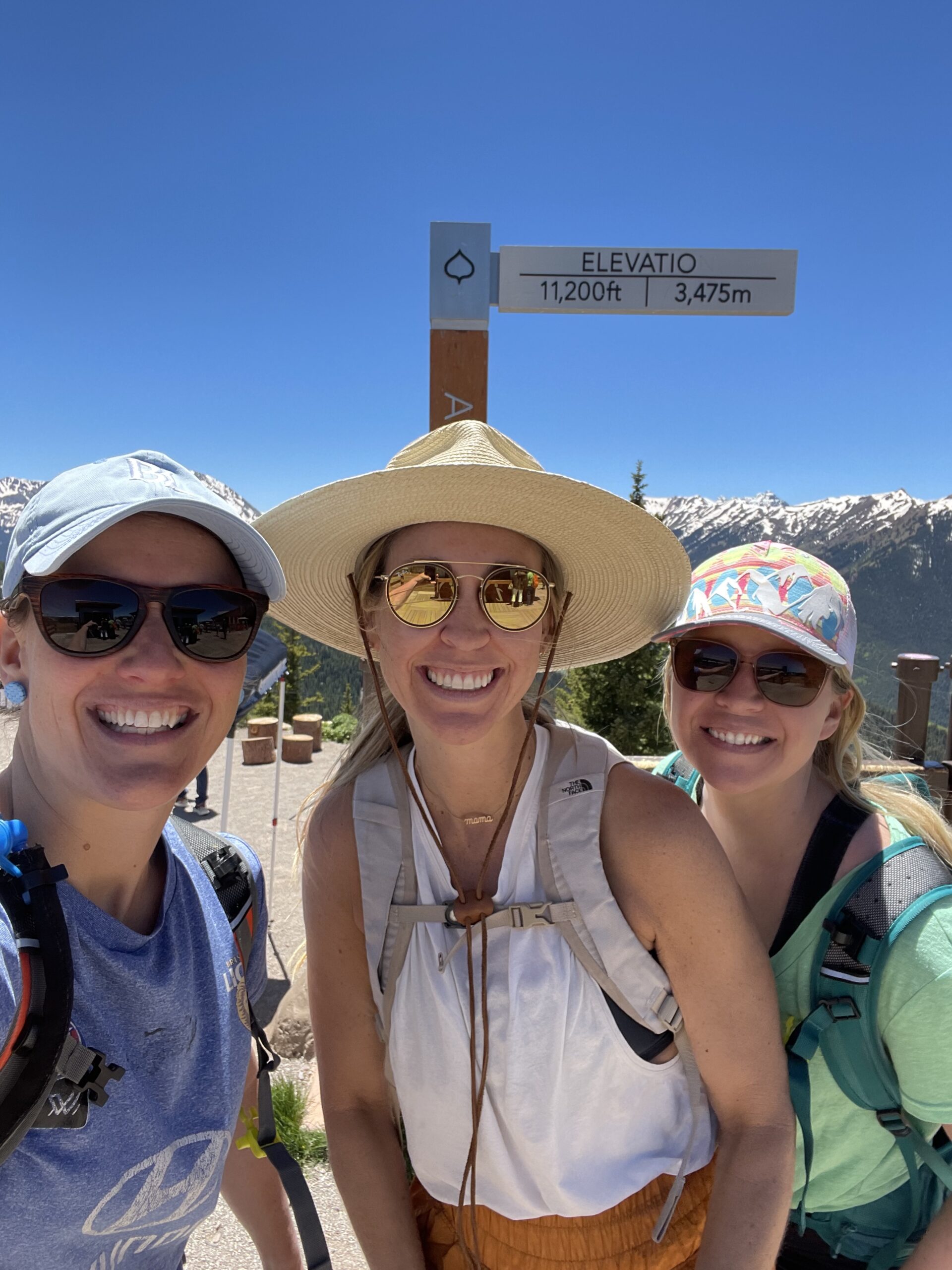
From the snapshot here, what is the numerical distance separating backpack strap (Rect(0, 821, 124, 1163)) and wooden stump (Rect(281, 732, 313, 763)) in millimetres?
13022

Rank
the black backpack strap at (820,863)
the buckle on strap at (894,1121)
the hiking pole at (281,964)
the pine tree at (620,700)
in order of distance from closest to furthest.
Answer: the buckle on strap at (894,1121) < the black backpack strap at (820,863) < the hiking pole at (281,964) < the pine tree at (620,700)

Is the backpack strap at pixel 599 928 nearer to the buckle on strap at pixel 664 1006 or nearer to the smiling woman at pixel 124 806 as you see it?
the buckle on strap at pixel 664 1006

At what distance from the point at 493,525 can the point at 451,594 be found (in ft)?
0.73

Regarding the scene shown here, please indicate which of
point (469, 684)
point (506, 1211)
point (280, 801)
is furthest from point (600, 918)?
point (280, 801)

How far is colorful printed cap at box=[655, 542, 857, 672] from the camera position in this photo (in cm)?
180

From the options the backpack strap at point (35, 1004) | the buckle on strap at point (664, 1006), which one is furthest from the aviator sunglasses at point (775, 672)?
the backpack strap at point (35, 1004)

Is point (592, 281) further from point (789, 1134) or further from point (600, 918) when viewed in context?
point (789, 1134)

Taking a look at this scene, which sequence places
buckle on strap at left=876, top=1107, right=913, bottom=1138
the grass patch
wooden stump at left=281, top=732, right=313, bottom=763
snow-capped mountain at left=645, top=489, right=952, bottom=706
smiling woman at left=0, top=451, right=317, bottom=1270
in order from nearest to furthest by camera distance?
smiling woman at left=0, top=451, right=317, bottom=1270 < buckle on strap at left=876, top=1107, right=913, bottom=1138 < the grass patch < wooden stump at left=281, top=732, right=313, bottom=763 < snow-capped mountain at left=645, top=489, right=952, bottom=706

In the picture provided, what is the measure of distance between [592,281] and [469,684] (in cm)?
343

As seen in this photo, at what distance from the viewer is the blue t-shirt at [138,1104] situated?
116 cm

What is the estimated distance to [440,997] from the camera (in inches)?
58.2

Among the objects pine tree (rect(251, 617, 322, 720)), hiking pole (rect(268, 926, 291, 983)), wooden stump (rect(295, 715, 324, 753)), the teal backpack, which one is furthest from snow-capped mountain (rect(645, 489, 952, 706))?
the teal backpack

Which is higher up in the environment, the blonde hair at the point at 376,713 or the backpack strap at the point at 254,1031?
the blonde hair at the point at 376,713

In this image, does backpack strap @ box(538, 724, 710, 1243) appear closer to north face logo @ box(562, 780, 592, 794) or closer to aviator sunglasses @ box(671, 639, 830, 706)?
north face logo @ box(562, 780, 592, 794)
